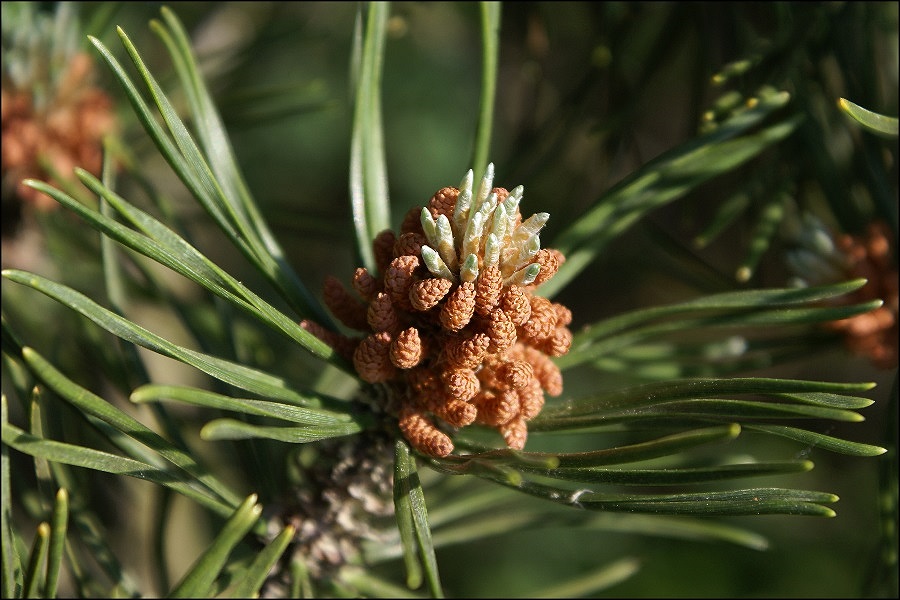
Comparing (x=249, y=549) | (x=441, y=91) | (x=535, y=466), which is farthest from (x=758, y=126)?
(x=441, y=91)

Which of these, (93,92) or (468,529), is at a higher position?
(93,92)

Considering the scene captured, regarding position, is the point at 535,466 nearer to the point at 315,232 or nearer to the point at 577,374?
the point at 315,232

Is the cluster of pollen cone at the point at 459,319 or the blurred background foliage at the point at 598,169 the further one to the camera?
the blurred background foliage at the point at 598,169

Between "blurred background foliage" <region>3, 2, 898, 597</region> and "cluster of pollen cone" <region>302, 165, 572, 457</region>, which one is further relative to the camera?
"blurred background foliage" <region>3, 2, 898, 597</region>

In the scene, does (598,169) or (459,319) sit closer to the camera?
(459,319)
